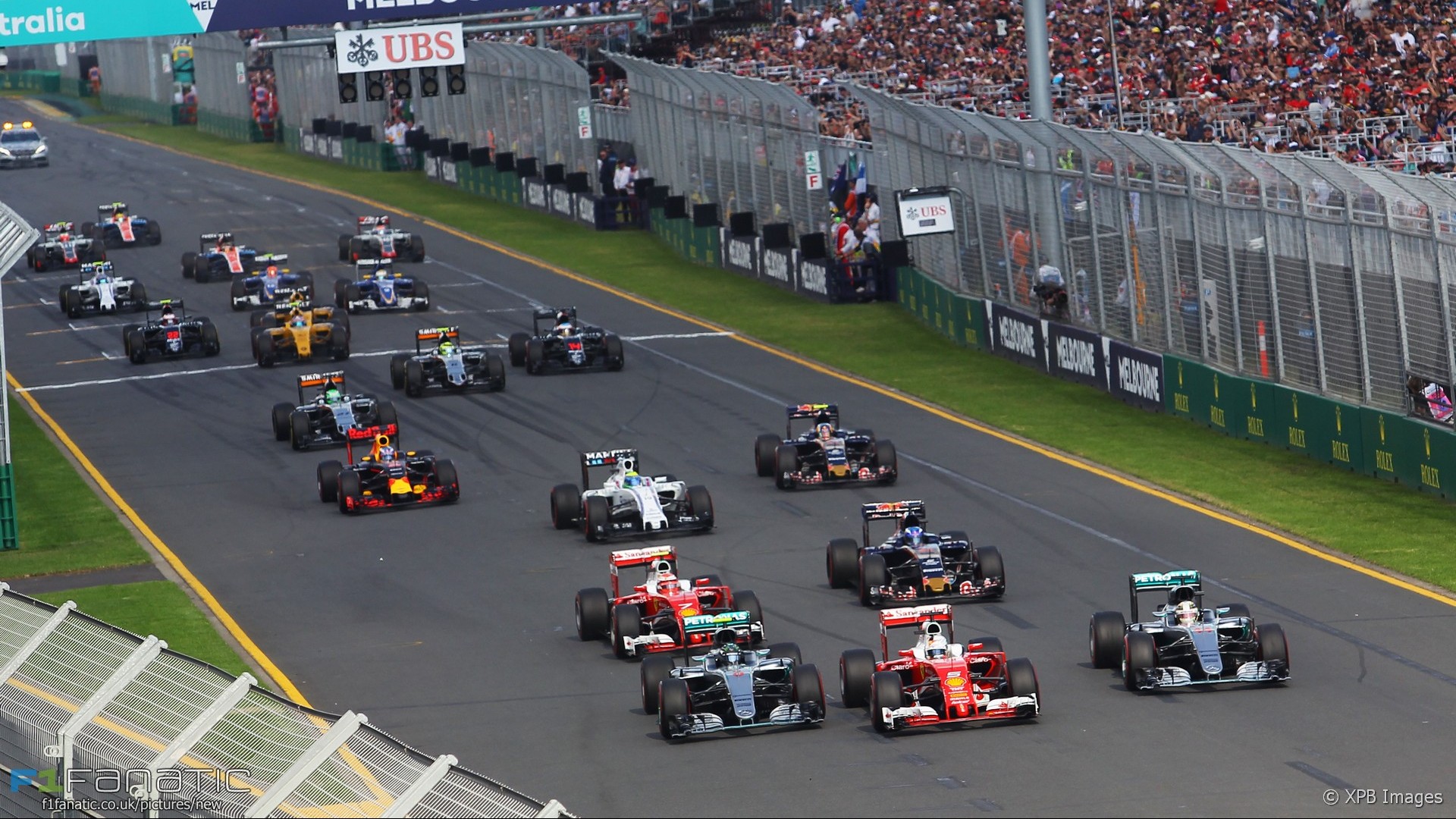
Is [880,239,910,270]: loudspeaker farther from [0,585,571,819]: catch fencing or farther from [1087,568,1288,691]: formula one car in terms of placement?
[0,585,571,819]: catch fencing

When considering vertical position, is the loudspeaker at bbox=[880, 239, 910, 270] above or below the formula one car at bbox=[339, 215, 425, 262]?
below

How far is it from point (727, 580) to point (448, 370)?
13.6 meters

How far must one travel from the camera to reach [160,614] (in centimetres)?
2288

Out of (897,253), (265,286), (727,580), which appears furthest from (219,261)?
(727,580)

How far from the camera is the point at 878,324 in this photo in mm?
41938

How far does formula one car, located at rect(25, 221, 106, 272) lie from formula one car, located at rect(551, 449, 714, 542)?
1247 inches

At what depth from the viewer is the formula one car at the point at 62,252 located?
176 feet

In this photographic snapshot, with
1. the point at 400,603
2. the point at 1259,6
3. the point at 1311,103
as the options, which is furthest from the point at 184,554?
the point at 1259,6

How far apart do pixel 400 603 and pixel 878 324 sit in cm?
2052

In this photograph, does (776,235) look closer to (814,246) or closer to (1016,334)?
(814,246)

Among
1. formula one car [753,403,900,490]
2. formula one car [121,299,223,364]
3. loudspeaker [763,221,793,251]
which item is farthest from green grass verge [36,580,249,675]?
loudspeaker [763,221,793,251]

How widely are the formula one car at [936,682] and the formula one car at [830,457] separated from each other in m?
9.28

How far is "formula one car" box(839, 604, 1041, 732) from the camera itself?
17.0 metres

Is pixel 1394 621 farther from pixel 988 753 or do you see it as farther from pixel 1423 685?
pixel 988 753
